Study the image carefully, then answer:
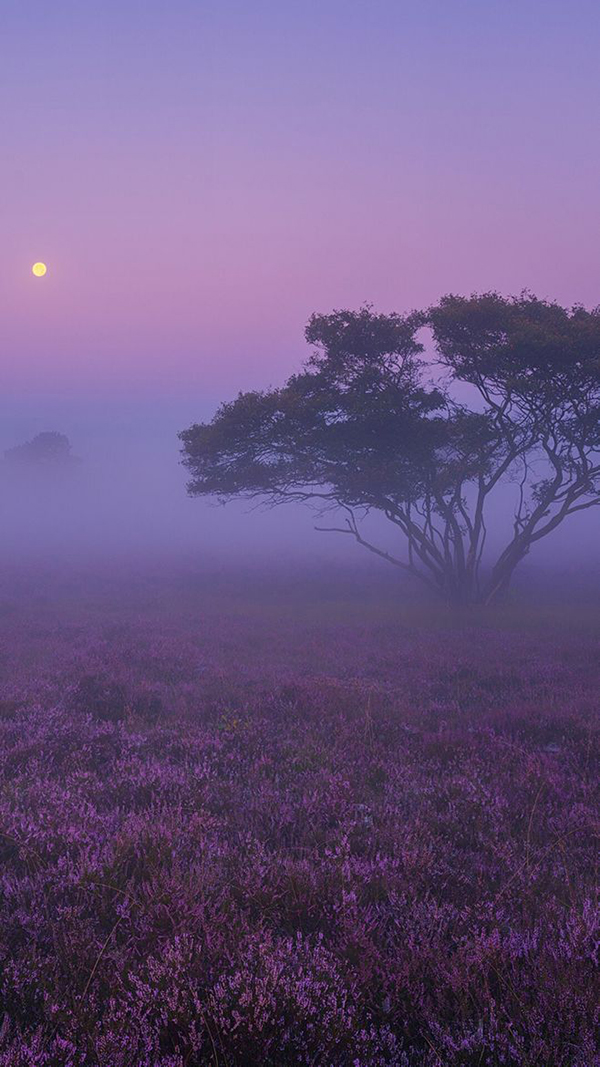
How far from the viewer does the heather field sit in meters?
2.39

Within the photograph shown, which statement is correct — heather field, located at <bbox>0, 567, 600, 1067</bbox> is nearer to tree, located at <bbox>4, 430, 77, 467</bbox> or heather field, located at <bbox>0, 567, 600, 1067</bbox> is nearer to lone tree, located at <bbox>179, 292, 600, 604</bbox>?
lone tree, located at <bbox>179, 292, 600, 604</bbox>

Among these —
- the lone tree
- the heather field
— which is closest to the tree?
the lone tree

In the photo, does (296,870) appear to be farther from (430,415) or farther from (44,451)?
(44,451)

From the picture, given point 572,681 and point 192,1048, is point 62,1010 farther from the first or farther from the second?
point 572,681

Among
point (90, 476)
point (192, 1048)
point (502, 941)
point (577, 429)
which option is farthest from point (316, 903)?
point (90, 476)

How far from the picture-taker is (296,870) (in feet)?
12.2

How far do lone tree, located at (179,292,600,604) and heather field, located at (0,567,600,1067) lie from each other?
1122 cm

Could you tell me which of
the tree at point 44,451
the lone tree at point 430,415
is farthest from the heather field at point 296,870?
the tree at point 44,451

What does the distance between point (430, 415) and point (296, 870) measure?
20518 millimetres

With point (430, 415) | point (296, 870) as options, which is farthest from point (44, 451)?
point (296, 870)

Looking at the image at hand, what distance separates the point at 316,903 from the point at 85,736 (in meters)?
4.50

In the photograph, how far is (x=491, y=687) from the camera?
34.6 ft

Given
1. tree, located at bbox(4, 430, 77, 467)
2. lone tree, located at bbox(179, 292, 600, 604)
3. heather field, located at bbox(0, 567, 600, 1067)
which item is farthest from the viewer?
tree, located at bbox(4, 430, 77, 467)

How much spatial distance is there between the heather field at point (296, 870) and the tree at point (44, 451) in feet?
332
